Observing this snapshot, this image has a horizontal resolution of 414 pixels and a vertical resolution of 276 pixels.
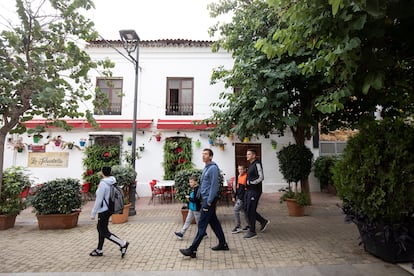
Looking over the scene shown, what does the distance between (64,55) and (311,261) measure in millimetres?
6731

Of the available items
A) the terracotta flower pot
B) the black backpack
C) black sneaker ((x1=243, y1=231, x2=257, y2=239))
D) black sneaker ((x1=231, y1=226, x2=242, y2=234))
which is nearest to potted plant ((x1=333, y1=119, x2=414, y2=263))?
black sneaker ((x1=243, y1=231, x2=257, y2=239))

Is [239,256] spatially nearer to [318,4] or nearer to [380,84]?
[380,84]

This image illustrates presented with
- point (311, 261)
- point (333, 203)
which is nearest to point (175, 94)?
point (333, 203)

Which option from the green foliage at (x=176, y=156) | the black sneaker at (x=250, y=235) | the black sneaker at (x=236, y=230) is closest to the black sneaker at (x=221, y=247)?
the black sneaker at (x=250, y=235)

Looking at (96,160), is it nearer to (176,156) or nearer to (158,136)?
(158,136)

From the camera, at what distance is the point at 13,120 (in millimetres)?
5621

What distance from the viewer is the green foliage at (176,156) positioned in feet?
36.9

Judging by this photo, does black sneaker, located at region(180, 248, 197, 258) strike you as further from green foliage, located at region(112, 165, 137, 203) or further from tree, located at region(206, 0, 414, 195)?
green foliage, located at region(112, 165, 137, 203)

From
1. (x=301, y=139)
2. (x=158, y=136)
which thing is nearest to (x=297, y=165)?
(x=301, y=139)

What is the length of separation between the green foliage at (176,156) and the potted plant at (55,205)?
16.4ft

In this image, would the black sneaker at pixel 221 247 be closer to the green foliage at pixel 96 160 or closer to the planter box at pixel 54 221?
the planter box at pixel 54 221

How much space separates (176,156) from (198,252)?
22.8ft

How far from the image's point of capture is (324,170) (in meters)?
11.1

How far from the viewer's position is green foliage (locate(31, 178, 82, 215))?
6.39 meters
